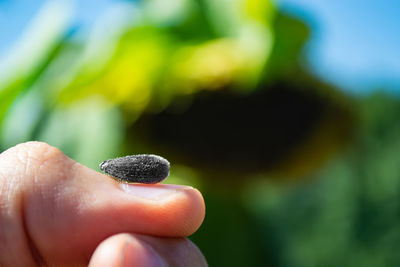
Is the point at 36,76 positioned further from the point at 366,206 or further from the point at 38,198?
the point at 366,206

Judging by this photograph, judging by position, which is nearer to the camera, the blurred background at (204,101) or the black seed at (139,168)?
the black seed at (139,168)

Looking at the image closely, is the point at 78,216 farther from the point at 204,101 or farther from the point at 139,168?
the point at 204,101

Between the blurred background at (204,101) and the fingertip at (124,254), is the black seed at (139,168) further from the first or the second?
the blurred background at (204,101)

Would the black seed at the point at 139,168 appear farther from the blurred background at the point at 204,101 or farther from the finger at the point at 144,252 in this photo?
the blurred background at the point at 204,101

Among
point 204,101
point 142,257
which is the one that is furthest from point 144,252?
point 204,101

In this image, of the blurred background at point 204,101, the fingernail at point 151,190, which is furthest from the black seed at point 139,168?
the blurred background at point 204,101

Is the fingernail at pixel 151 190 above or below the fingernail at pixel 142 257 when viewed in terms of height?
above

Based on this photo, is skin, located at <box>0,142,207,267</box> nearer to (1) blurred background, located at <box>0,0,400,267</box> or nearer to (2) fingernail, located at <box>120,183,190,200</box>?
(2) fingernail, located at <box>120,183,190,200</box>

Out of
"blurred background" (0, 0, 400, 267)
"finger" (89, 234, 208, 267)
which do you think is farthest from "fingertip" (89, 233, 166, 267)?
"blurred background" (0, 0, 400, 267)
